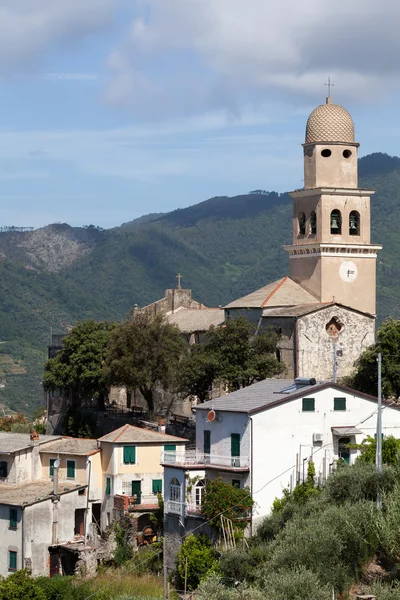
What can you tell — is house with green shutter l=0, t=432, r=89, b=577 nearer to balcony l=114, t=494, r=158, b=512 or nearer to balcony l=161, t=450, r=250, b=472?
balcony l=114, t=494, r=158, b=512

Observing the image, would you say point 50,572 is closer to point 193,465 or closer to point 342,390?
point 193,465

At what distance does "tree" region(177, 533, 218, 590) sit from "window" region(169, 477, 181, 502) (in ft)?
8.43

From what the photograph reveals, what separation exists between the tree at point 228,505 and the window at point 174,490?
2.48 meters

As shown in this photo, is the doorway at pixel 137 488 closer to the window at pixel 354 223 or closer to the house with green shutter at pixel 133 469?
the house with green shutter at pixel 133 469

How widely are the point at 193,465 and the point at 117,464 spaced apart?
8.01 m

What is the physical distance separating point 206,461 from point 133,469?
7781 millimetres

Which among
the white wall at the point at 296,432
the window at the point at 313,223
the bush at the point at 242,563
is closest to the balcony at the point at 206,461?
the white wall at the point at 296,432

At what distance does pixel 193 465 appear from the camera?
49531 mm

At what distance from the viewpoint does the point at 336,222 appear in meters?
70.5

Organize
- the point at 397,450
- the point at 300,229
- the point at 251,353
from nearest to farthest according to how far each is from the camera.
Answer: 1. the point at 397,450
2. the point at 251,353
3. the point at 300,229

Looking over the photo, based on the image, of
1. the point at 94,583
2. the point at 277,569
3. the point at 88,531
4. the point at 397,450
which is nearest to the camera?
the point at 277,569

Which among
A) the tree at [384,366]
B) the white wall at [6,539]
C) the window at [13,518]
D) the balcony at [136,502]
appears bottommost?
the white wall at [6,539]

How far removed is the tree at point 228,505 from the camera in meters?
46.9

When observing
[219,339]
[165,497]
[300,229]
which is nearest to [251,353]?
[219,339]
